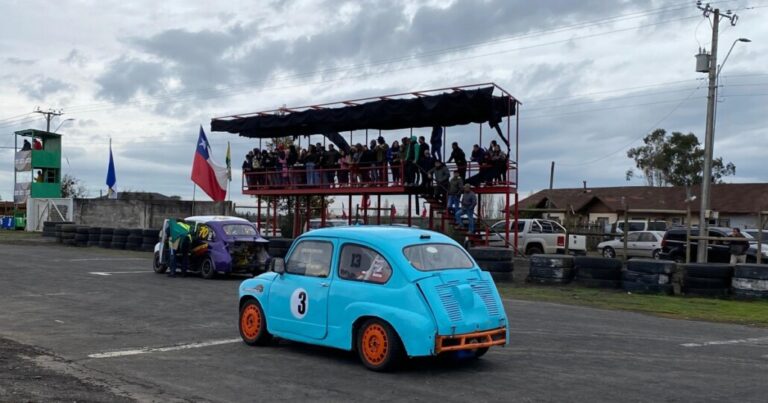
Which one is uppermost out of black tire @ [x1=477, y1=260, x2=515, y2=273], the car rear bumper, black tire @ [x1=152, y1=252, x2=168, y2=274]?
black tire @ [x1=477, y1=260, x2=515, y2=273]

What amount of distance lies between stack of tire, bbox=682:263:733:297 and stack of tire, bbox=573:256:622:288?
5.50 feet

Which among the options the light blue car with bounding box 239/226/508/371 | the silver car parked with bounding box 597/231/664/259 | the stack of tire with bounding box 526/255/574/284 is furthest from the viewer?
the silver car parked with bounding box 597/231/664/259

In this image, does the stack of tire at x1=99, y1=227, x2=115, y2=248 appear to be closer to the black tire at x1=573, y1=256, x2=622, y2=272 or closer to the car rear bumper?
the black tire at x1=573, y1=256, x2=622, y2=272

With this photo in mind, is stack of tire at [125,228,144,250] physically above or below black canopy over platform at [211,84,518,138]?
below

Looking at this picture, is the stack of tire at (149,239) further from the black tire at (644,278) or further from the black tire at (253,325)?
the black tire at (253,325)

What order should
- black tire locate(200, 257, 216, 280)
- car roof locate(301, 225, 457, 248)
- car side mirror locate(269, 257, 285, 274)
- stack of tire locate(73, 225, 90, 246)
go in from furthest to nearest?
1. stack of tire locate(73, 225, 90, 246)
2. black tire locate(200, 257, 216, 280)
3. car side mirror locate(269, 257, 285, 274)
4. car roof locate(301, 225, 457, 248)

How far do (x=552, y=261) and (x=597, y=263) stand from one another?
127 cm

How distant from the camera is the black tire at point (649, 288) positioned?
18156 millimetres

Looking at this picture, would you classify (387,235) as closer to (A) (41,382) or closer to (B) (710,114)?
(A) (41,382)

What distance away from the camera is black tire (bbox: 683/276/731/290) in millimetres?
17688

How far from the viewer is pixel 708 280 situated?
17781 mm

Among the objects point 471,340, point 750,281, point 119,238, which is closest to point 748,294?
point 750,281

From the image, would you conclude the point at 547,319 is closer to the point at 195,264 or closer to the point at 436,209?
the point at 195,264

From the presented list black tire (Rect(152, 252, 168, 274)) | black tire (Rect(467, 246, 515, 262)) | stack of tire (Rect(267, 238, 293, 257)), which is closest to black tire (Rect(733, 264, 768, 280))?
black tire (Rect(467, 246, 515, 262))
